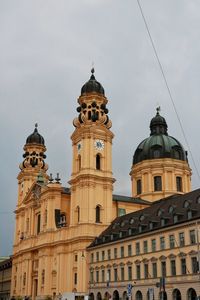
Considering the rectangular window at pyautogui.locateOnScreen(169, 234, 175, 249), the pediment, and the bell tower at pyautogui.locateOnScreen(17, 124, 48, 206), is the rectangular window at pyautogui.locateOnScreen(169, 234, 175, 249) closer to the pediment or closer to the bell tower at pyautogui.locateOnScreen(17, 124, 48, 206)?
the pediment

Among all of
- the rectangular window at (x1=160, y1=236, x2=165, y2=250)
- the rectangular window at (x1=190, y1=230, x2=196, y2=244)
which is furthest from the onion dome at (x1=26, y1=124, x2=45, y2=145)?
the rectangular window at (x1=190, y1=230, x2=196, y2=244)

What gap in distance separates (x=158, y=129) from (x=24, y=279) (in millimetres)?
45242

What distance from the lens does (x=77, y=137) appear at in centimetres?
8850

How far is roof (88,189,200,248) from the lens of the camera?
2314 inches

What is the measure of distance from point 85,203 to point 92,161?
825 centimetres

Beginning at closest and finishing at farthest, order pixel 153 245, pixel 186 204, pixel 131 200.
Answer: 1. pixel 186 204
2. pixel 153 245
3. pixel 131 200

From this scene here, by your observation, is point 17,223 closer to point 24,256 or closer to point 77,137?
point 24,256

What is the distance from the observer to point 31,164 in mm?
112562

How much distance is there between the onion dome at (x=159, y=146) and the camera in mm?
100438

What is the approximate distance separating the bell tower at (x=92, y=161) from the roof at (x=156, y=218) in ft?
14.8

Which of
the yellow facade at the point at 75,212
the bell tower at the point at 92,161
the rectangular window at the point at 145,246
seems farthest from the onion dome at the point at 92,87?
the rectangular window at the point at 145,246

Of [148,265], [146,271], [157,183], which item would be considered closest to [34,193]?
[157,183]

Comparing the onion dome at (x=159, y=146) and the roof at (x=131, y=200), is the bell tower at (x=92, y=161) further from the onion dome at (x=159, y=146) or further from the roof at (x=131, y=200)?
the onion dome at (x=159, y=146)

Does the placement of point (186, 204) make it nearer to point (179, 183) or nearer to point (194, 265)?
point (194, 265)
